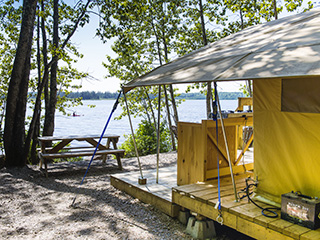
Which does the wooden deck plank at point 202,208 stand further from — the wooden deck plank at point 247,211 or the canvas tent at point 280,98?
the canvas tent at point 280,98

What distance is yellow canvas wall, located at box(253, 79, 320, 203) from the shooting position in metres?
3.28

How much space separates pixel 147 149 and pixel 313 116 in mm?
8793

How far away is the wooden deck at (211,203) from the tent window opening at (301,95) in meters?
1.12

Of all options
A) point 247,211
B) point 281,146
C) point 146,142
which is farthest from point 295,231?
point 146,142

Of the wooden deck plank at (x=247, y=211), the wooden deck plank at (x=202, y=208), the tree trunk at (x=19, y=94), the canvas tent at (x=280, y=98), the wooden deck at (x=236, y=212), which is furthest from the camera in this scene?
the tree trunk at (x=19, y=94)

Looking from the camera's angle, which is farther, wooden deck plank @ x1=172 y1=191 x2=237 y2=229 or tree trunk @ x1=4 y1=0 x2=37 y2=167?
tree trunk @ x1=4 y1=0 x2=37 y2=167

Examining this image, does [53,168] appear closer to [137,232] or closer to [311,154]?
[137,232]

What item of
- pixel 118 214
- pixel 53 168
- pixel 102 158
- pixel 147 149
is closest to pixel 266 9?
pixel 147 149

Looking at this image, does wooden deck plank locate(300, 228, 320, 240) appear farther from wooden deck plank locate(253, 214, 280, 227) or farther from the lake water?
the lake water

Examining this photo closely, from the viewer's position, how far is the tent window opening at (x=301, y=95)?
3230 millimetres

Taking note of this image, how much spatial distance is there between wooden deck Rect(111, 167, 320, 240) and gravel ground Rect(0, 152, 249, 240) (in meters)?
0.17

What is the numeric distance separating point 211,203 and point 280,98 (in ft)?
4.56

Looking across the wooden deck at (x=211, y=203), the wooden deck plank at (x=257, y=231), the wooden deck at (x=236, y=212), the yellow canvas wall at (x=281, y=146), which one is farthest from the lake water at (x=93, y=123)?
the wooden deck plank at (x=257, y=231)

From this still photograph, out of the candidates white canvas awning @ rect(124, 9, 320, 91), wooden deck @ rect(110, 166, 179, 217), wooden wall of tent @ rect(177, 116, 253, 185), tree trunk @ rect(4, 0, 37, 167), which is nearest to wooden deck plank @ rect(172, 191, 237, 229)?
wooden deck @ rect(110, 166, 179, 217)
